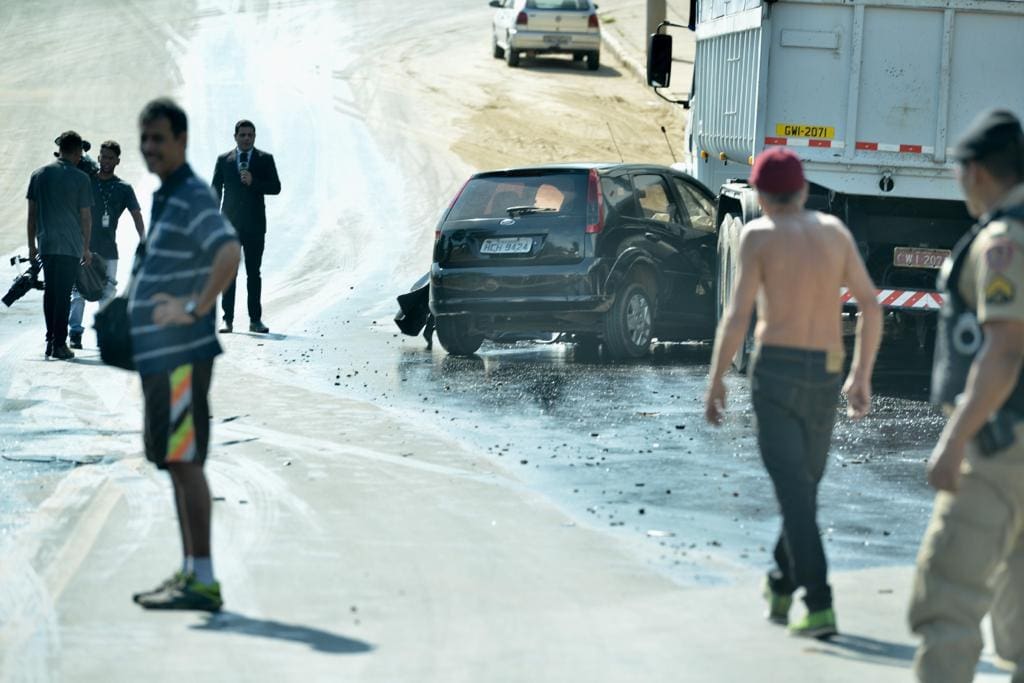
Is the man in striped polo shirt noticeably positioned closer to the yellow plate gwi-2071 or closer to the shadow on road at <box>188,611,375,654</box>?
the shadow on road at <box>188,611,375,654</box>

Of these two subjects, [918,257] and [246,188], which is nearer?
[918,257]

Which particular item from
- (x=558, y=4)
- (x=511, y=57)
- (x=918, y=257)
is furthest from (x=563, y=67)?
(x=918, y=257)

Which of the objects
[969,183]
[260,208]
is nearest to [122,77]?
[260,208]

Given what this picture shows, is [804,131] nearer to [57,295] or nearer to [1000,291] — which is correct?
[57,295]

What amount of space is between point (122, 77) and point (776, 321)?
30.2 meters

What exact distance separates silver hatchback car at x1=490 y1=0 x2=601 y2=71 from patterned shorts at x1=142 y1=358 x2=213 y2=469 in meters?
30.7

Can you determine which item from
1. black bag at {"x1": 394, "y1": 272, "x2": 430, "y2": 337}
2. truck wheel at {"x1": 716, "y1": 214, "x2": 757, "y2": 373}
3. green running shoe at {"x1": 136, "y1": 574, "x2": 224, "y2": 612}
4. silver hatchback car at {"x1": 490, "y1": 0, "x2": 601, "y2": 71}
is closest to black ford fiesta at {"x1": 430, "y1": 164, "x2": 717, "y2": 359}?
truck wheel at {"x1": 716, "y1": 214, "x2": 757, "y2": 373}

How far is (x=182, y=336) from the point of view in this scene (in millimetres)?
6723

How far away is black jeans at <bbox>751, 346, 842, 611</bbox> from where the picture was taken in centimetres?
637

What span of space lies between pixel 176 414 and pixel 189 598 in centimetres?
69

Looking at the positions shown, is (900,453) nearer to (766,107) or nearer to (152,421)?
(766,107)

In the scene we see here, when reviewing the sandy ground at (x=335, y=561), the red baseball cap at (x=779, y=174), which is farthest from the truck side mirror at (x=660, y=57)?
the red baseball cap at (x=779, y=174)

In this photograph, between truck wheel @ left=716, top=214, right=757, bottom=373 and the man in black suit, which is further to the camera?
the man in black suit

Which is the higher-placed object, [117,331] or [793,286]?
[793,286]
